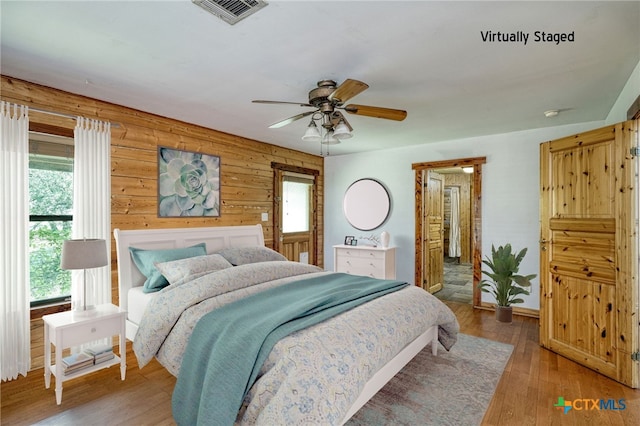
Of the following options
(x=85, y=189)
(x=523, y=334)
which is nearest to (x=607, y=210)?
(x=523, y=334)

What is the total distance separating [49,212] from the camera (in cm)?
293

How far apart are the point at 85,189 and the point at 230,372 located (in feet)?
7.61

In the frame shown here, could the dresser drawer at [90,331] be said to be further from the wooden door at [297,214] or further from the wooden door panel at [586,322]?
the wooden door panel at [586,322]

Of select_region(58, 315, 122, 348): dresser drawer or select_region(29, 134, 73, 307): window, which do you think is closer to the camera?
select_region(58, 315, 122, 348): dresser drawer

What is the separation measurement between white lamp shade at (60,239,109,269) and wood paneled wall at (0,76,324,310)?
2.48ft

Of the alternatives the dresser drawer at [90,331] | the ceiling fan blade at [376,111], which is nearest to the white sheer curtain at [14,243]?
the dresser drawer at [90,331]

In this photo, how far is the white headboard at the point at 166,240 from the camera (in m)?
3.11

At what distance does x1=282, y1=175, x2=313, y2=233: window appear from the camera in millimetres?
5348

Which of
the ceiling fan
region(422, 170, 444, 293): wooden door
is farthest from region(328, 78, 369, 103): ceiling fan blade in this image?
region(422, 170, 444, 293): wooden door

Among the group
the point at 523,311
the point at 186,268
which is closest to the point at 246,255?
the point at 186,268

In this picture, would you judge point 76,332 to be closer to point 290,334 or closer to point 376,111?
point 290,334

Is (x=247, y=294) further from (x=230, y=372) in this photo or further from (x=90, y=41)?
(x=90, y=41)

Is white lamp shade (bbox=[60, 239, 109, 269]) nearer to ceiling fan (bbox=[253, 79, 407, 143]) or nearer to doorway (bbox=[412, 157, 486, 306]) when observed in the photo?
ceiling fan (bbox=[253, 79, 407, 143])

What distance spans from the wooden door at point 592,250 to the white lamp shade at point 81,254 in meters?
4.04
